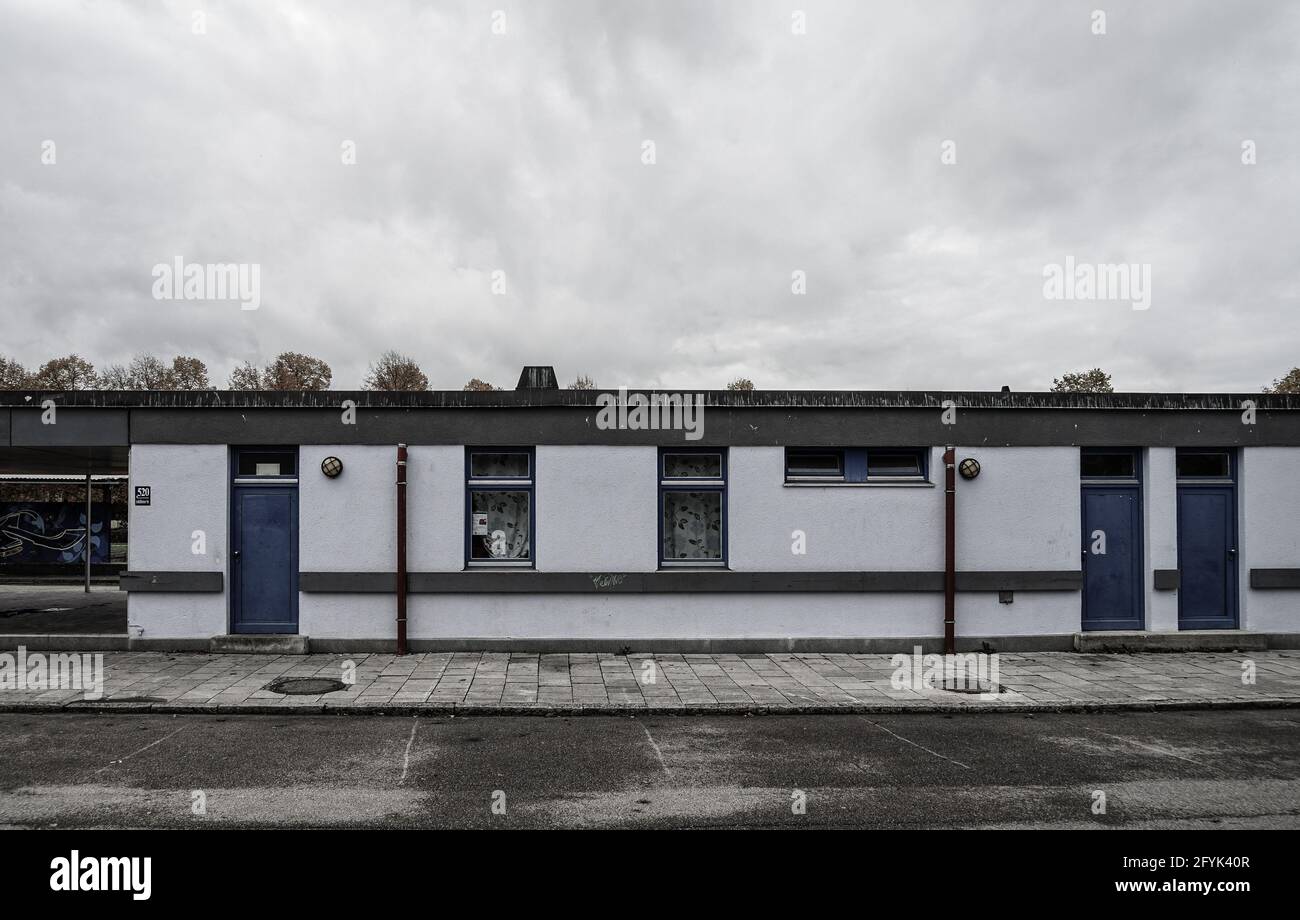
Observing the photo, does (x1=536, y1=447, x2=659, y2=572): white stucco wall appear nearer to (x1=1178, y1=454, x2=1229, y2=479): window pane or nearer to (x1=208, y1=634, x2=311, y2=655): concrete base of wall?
(x1=208, y1=634, x2=311, y2=655): concrete base of wall

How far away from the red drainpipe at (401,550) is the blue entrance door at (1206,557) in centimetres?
1184

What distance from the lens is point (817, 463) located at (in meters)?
11.9

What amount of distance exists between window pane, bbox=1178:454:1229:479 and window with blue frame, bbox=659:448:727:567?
730cm

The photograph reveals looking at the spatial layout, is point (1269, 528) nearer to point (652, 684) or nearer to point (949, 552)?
point (949, 552)

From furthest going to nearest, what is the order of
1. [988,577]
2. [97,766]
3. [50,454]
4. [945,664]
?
[50,454] → [988,577] → [945,664] → [97,766]

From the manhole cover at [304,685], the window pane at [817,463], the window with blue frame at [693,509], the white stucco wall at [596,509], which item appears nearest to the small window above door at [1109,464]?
the window pane at [817,463]

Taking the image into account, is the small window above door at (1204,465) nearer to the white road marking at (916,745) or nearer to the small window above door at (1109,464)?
the small window above door at (1109,464)

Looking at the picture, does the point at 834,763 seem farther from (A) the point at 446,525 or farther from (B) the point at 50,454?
(B) the point at 50,454

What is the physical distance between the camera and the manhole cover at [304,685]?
9.09 meters

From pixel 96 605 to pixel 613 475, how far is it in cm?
1173

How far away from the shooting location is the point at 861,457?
11.9 meters

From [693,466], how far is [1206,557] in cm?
820
